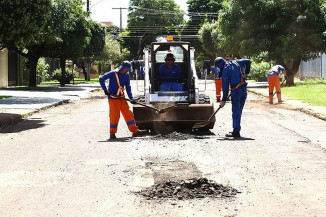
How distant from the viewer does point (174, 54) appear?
16812 mm

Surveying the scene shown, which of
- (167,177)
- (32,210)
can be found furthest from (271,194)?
(32,210)

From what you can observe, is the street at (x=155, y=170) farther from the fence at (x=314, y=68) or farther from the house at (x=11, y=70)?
the fence at (x=314, y=68)

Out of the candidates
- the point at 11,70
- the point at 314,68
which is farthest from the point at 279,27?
the point at 11,70

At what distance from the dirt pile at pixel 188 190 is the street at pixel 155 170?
14 cm

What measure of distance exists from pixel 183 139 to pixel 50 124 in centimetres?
549

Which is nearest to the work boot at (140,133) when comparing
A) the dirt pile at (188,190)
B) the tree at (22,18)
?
the dirt pile at (188,190)

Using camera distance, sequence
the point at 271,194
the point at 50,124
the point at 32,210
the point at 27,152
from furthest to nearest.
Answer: the point at 50,124 → the point at 27,152 → the point at 271,194 → the point at 32,210

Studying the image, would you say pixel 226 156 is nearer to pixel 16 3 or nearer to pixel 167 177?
pixel 167 177

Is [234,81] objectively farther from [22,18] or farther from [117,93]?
Answer: [22,18]

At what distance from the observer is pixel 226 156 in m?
10.4

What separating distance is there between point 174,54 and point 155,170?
27.1 ft

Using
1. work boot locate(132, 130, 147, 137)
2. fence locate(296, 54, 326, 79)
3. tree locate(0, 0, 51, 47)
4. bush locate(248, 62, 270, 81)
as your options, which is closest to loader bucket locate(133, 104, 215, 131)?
work boot locate(132, 130, 147, 137)

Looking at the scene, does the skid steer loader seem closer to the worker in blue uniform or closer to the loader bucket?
the loader bucket

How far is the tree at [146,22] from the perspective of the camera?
334 feet
